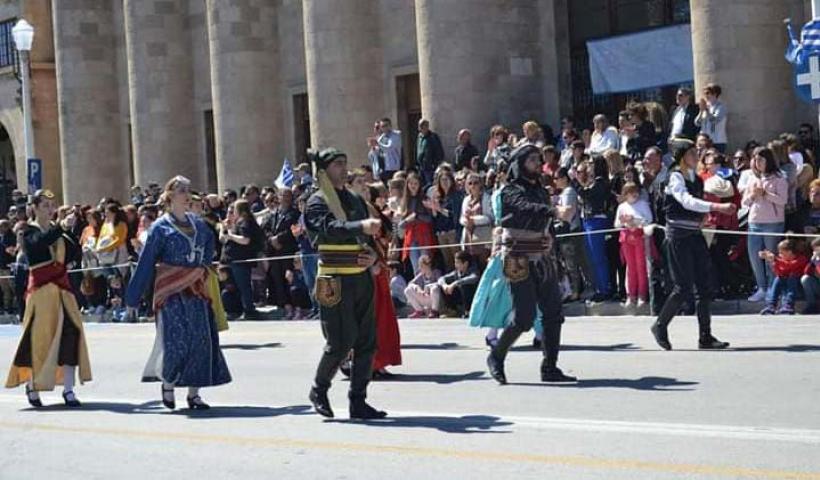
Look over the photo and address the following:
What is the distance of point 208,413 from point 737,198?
7.70m

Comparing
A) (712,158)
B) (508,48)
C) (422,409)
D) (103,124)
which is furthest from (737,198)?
(103,124)

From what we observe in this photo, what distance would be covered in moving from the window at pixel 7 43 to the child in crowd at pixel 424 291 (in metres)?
26.3

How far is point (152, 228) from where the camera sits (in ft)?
40.3

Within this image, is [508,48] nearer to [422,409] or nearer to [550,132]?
[550,132]

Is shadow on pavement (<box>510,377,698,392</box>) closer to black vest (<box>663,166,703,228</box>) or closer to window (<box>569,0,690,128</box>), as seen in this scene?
black vest (<box>663,166,703,228</box>)

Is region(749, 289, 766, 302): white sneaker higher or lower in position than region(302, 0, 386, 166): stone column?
lower

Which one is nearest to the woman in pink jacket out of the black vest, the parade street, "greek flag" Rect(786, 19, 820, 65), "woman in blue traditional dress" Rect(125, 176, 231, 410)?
the parade street

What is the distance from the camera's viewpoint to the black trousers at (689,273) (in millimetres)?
13703

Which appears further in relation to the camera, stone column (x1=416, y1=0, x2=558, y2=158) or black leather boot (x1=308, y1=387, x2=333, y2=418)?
stone column (x1=416, y1=0, x2=558, y2=158)

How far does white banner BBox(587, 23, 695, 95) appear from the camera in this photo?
78.9 feet

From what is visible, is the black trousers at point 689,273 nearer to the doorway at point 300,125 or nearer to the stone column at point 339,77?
the stone column at point 339,77

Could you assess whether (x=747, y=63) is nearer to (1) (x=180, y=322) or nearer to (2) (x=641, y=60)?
(2) (x=641, y=60)

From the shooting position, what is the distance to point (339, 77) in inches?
1103

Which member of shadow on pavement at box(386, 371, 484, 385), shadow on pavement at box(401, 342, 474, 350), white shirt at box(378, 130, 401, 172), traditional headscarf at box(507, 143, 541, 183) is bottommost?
shadow on pavement at box(401, 342, 474, 350)
